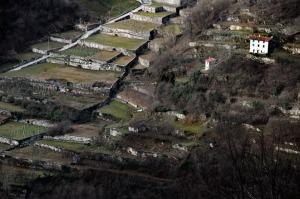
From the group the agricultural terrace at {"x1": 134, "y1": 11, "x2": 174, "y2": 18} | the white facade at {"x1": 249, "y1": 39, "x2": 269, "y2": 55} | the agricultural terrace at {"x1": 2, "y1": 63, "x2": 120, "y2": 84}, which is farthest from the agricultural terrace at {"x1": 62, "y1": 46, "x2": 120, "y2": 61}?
the white facade at {"x1": 249, "y1": 39, "x2": 269, "y2": 55}

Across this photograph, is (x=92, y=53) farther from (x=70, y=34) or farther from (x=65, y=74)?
(x=70, y=34)

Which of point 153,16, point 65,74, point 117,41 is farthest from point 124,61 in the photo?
point 153,16

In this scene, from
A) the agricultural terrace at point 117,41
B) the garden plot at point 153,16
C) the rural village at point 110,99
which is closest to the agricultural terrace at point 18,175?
the rural village at point 110,99

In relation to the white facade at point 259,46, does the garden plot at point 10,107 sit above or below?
below

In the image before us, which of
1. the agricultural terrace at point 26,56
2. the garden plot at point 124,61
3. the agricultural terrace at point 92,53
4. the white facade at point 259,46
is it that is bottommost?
the agricultural terrace at point 26,56

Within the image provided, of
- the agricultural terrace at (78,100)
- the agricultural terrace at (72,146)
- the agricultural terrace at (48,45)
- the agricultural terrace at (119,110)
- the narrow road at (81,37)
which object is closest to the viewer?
the agricultural terrace at (72,146)

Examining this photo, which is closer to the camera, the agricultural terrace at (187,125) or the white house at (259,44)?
the agricultural terrace at (187,125)

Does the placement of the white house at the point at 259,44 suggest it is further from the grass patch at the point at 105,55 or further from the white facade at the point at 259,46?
the grass patch at the point at 105,55
